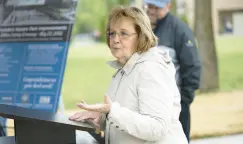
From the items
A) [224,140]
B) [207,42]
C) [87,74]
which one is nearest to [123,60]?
[224,140]

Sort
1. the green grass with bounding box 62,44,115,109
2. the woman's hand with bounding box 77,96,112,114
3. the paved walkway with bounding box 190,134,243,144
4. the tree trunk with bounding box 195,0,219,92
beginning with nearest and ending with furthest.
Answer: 1. the woman's hand with bounding box 77,96,112,114
2. the paved walkway with bounding box 190,134,243,144
3. the tree trunk with bounding box 195,0,219,92
4. the green grass with bounding box 62,44,115,109

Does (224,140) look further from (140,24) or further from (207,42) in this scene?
(140,24)

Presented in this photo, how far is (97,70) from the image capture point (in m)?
9.86

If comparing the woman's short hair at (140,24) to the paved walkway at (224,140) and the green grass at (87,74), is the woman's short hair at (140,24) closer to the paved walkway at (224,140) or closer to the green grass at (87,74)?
the paved walkway at (224,140)

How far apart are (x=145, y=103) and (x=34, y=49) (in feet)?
8.07

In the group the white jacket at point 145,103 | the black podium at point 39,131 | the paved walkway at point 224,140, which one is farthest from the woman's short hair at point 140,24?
the paved walkway at point 224,140

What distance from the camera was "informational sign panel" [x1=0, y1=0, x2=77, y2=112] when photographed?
4.84 m

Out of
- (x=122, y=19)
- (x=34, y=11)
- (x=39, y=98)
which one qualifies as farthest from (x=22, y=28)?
(x=122, y=19)

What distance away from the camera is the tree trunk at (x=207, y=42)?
9203 mm

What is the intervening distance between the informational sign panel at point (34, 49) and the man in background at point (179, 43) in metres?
0.76

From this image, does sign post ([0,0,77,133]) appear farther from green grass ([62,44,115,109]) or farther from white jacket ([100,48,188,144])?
green grass ([62,44,115,109])

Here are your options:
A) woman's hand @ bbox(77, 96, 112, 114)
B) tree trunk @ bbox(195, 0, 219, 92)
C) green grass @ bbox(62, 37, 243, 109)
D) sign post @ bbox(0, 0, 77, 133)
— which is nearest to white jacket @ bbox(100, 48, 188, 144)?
woman's hand @ bbox(77, 96, 112, 114)

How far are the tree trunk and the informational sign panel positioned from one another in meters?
4.74

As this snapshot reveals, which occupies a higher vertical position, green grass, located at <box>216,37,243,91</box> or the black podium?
the black podium
